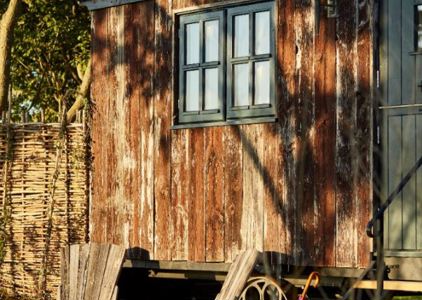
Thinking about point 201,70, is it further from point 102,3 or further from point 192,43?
point 102,3

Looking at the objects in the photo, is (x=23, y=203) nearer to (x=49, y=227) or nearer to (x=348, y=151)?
(x=49, y=227)

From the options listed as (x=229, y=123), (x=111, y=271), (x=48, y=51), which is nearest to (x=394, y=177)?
(x=229, y=123)

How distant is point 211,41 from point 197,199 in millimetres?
1784

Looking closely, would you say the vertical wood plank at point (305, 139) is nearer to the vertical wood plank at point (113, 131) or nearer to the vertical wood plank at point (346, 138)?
the vertical wood plank at point (346, 138)

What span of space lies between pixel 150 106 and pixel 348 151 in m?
3.08

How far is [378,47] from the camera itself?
12312 millimetres

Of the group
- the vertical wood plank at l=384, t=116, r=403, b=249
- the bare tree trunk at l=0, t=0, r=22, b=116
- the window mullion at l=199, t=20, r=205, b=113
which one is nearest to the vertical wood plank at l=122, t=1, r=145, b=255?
the window mullion at l=199, t=20, r=205, b=113

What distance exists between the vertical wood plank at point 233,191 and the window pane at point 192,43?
1.01 m

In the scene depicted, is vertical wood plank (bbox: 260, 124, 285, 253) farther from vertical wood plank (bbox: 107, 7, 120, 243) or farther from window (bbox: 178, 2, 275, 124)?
vertical wood plank (bbox: 107, 7, 120, 243)

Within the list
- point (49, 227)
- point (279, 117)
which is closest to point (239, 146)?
point (279, 117)

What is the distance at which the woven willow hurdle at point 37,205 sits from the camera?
16.7 m

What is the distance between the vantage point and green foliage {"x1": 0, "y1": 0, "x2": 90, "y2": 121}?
2767cm

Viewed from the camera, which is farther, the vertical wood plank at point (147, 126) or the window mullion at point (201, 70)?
the vertical wood plank at point (147, 126)

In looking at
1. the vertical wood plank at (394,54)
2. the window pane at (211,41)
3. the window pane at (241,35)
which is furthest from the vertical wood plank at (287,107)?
the vertical wood plank at (394,54)
